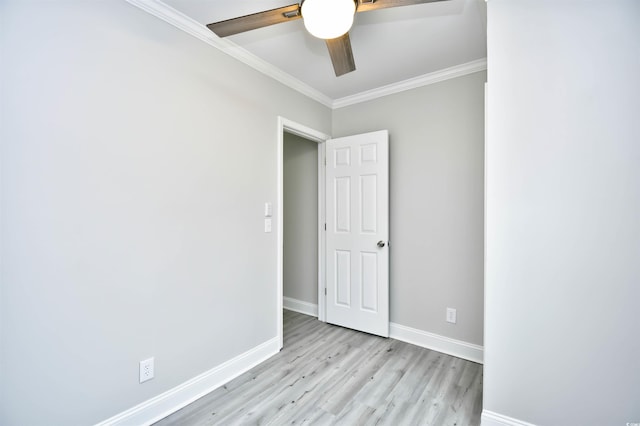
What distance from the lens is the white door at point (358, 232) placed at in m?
2.78

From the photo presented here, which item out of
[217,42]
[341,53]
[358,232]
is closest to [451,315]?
[358,232]

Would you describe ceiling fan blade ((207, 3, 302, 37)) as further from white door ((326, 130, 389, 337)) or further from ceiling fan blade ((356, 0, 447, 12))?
white door ((326, 130, 389, 337))

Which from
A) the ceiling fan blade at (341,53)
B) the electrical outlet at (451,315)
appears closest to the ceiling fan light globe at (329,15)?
the ceiling fan blade at (341,53)

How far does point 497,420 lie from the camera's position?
153 cm

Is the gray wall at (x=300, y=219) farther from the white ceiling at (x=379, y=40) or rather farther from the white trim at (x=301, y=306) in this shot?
the white ceiling at (x=379, y=40)

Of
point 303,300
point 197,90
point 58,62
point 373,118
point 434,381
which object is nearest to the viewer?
point 58,62

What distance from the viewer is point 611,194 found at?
1316 mm

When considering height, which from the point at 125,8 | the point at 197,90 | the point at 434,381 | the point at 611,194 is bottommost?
the point at 434,381

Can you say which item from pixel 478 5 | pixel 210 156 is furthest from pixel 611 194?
pixel 210 156

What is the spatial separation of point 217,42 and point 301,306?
2.89m

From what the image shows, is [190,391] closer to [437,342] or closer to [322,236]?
[322,236]

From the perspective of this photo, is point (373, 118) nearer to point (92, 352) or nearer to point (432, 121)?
point (432, 121)

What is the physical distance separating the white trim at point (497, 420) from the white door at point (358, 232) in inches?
48.6

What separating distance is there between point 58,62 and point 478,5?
234 cm
